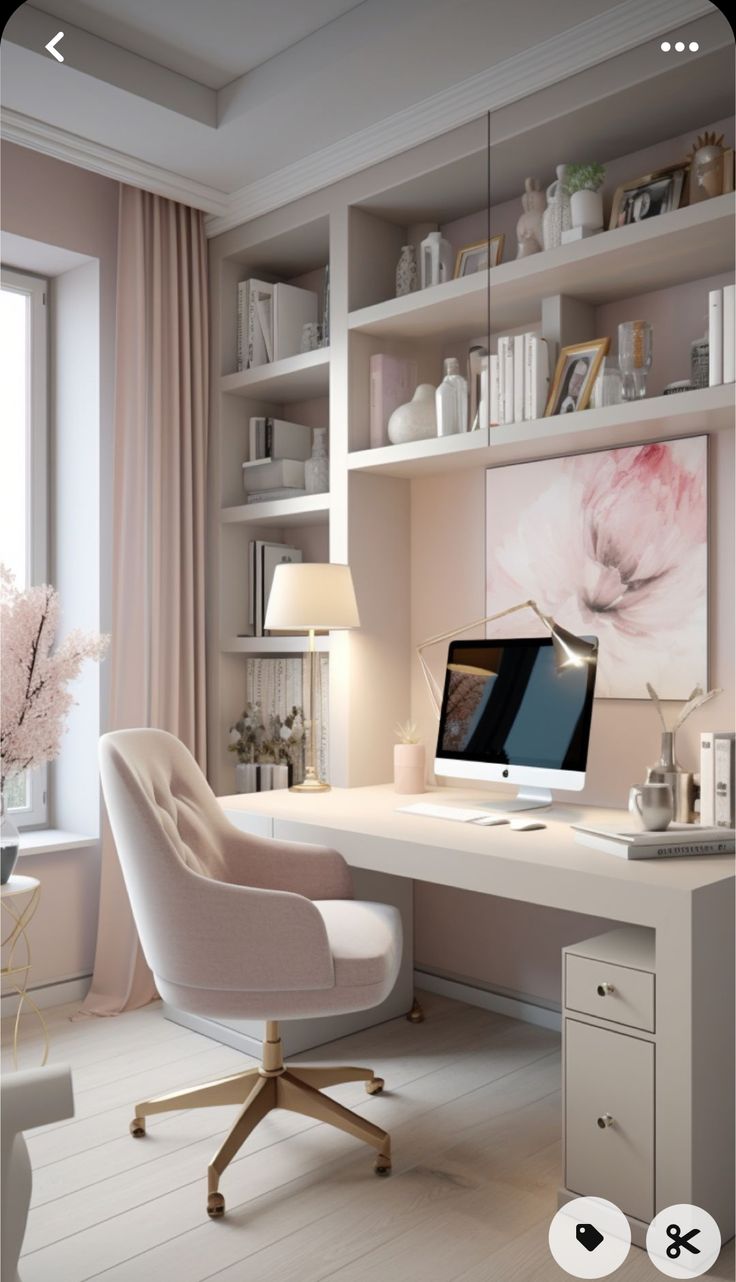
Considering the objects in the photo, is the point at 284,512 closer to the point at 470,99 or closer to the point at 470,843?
the point at 470,99

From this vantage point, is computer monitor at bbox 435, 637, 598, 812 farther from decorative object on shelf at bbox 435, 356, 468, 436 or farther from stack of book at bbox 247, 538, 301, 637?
stack of book at bbox 247, 538, 301, 637

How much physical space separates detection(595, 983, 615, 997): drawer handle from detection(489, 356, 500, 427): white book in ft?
4.79

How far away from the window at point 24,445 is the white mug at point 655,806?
208 cm

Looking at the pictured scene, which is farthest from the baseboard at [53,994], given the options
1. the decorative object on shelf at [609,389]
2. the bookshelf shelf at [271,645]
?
the decorative object on shelf at [609,389]

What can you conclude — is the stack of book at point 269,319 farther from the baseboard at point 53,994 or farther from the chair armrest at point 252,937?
the baseboard at point 53,994

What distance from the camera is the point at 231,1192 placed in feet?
6.61

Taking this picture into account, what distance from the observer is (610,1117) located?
1882mm

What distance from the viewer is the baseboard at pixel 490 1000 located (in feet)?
9.36

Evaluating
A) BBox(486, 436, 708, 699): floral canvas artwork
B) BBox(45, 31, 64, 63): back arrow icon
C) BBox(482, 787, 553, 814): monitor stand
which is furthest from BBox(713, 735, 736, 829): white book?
BBox(45, 31, 64, 63): back arrow icon

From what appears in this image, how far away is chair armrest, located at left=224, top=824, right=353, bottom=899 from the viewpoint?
8.04ft

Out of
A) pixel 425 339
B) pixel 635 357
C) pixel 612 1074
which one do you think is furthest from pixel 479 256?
pixel 612 1074

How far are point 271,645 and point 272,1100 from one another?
4.87 feet

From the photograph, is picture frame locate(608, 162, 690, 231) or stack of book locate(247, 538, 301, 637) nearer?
picture frame locate(608, 162, 690, 231)

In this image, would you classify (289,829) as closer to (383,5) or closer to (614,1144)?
(614,1144)
